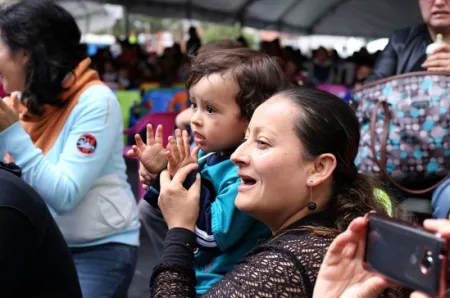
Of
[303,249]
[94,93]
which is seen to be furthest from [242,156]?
[94,93]

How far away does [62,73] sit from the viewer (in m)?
2.54

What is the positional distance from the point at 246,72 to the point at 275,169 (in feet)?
1.51

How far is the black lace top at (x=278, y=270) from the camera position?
135cm

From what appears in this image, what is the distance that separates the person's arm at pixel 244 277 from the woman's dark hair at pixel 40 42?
114cm

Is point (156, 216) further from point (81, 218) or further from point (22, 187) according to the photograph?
point (22, 187)

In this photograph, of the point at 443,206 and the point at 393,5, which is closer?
the point at 443,206

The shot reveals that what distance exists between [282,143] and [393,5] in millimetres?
11507

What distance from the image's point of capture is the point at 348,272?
1.18 metres

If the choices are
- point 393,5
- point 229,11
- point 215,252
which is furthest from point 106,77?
point 215,252

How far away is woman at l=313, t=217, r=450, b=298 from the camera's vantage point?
1.07 meters

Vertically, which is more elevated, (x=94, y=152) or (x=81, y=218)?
(x=94, y=152)

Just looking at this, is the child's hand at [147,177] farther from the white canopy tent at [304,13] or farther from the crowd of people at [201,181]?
the white canopy tent at [304,13]

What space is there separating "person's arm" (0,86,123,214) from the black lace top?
2.95 feet

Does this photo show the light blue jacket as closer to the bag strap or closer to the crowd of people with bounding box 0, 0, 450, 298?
the crowd of people with bounding box 0, 0, 450, 298
